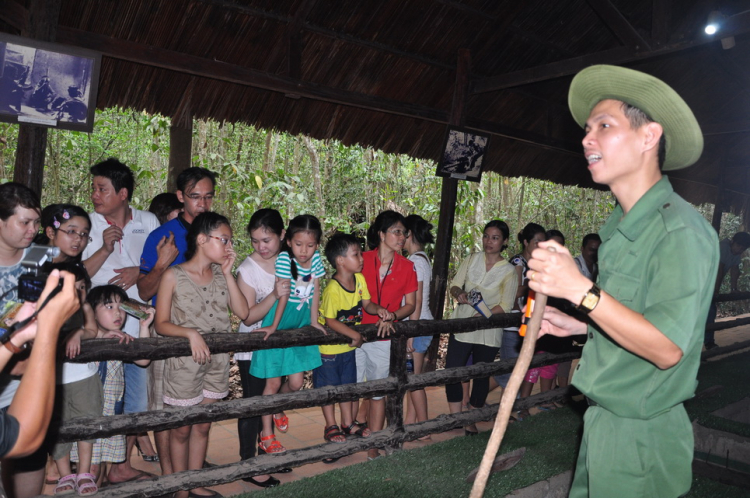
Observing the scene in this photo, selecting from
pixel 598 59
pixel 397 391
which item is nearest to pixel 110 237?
pixel 397 391

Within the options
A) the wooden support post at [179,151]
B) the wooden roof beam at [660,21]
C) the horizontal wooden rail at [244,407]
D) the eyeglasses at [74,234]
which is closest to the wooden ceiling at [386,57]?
the wooden roof beam at [660,21]

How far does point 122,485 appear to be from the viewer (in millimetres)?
2756

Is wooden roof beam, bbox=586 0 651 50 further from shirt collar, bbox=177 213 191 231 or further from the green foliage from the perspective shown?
the green foliage

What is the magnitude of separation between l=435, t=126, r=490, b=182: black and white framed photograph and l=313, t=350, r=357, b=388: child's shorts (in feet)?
9.50

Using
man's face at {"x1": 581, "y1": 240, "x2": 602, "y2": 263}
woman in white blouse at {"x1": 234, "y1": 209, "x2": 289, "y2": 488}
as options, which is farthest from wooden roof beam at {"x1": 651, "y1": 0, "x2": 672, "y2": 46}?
woman in white blouse at {"x1": 234, "y1": 209, "x2": 289, "y2": 488}

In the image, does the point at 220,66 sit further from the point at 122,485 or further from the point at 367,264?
the point at 122,485

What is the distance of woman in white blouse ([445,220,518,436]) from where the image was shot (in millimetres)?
4746

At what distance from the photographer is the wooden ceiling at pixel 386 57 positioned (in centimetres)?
485

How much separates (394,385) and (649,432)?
7.34ft

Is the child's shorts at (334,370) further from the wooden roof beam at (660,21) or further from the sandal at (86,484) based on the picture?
the wooden roof beam at (660,21)

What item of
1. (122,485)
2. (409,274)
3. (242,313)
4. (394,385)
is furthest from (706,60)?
(122,485)

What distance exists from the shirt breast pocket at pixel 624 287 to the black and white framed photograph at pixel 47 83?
12.2 ft

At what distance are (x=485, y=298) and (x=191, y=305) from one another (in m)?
2.46

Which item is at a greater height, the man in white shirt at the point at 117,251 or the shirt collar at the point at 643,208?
the shirt collar at the point at 643,208
